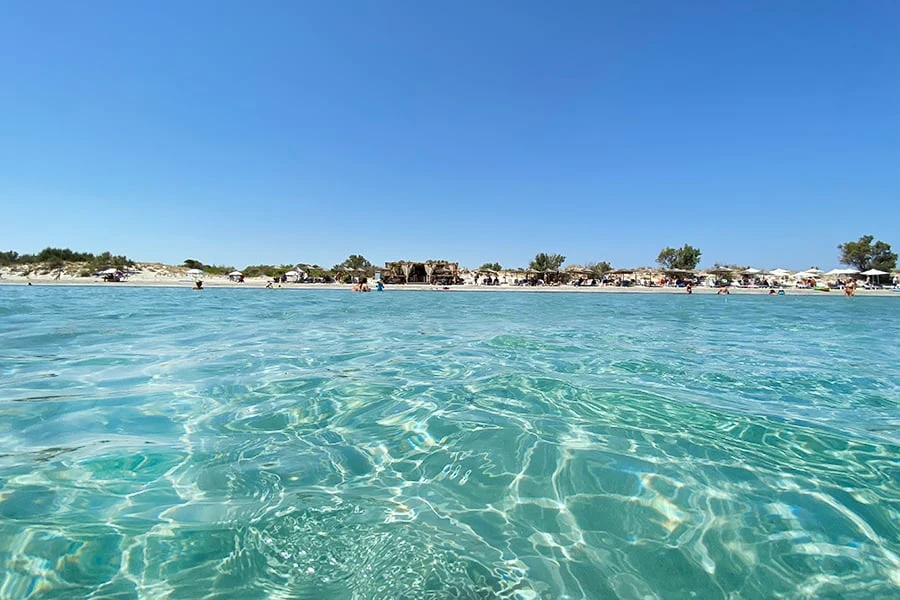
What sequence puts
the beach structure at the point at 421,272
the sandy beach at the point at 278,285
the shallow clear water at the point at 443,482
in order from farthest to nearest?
the beach structure at the point at 421,272
the sandy beach at the point at 278,285
the shallow clear water at the point at 443,482

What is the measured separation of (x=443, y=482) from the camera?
272 cm

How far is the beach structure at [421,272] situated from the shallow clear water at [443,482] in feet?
126

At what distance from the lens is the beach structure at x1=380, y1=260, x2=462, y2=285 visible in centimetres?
4416

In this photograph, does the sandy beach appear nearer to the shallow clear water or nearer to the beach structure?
the beach structure

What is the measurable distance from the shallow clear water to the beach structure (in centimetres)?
3840

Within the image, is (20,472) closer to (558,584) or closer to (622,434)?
(558,584)

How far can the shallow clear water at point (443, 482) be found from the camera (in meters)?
1.87

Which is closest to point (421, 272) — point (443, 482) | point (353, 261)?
point (353, 261)

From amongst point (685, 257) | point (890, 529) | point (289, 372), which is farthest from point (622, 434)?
point (685, 257)

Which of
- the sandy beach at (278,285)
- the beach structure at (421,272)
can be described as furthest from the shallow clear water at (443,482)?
the beach structure at (421,272)

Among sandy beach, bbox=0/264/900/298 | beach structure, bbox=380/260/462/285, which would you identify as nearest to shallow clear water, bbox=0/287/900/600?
sandy beach, bbox=0/264/900/298

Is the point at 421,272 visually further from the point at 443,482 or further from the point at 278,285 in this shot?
the point at 443,482

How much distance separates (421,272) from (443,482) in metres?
43.5

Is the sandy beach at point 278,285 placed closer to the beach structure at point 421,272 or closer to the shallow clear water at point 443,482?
the beach structure at point 421,272
